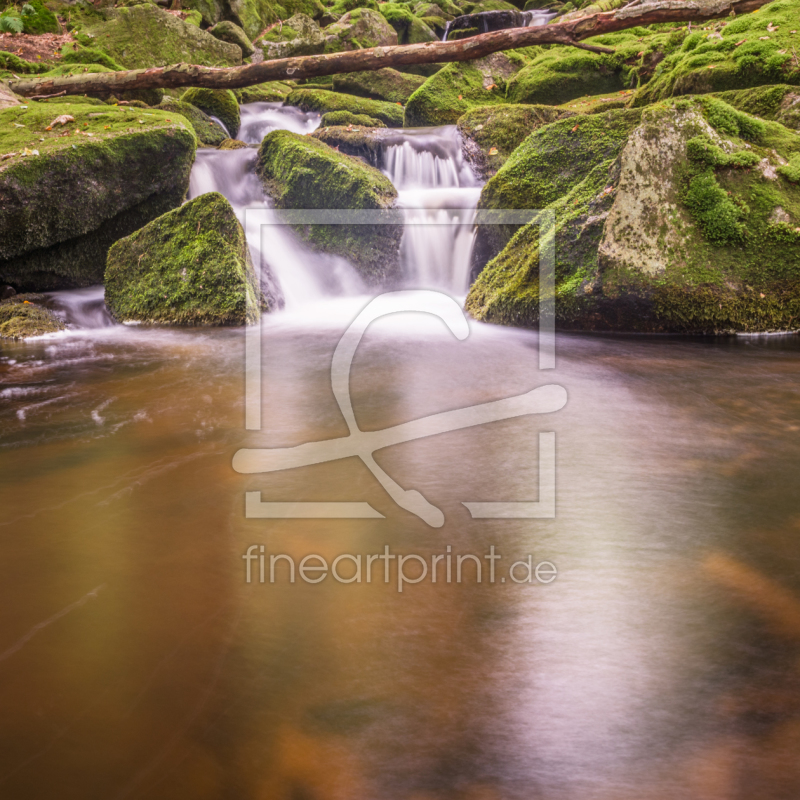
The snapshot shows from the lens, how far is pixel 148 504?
306 cm

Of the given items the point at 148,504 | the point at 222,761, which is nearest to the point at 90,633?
the point at 222,761

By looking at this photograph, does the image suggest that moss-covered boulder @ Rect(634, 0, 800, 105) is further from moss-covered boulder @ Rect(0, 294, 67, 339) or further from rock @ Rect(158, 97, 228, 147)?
moss-covered boulder @ Rect(0, 294, 67, 339)

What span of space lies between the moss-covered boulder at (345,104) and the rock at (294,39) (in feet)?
14.9

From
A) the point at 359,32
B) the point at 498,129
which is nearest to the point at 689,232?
the point at 498,129

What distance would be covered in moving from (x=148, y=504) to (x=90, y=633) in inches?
39.6

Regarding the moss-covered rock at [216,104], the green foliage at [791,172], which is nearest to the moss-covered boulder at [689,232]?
Answer: the green foliage at [791,172]

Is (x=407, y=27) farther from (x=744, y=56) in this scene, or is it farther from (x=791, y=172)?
(x=791, y=172)

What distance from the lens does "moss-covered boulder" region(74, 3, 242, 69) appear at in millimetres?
15891

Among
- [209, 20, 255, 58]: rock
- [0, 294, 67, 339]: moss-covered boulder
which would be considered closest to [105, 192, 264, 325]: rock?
[0, 294, 67, 339]: moss-covered boulder

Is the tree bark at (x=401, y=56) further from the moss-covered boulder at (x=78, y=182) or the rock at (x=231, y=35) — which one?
the rock at (x=231, y=35)

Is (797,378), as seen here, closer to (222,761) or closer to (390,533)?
(390,533)

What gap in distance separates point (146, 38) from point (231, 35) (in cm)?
327

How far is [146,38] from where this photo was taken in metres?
16.3
